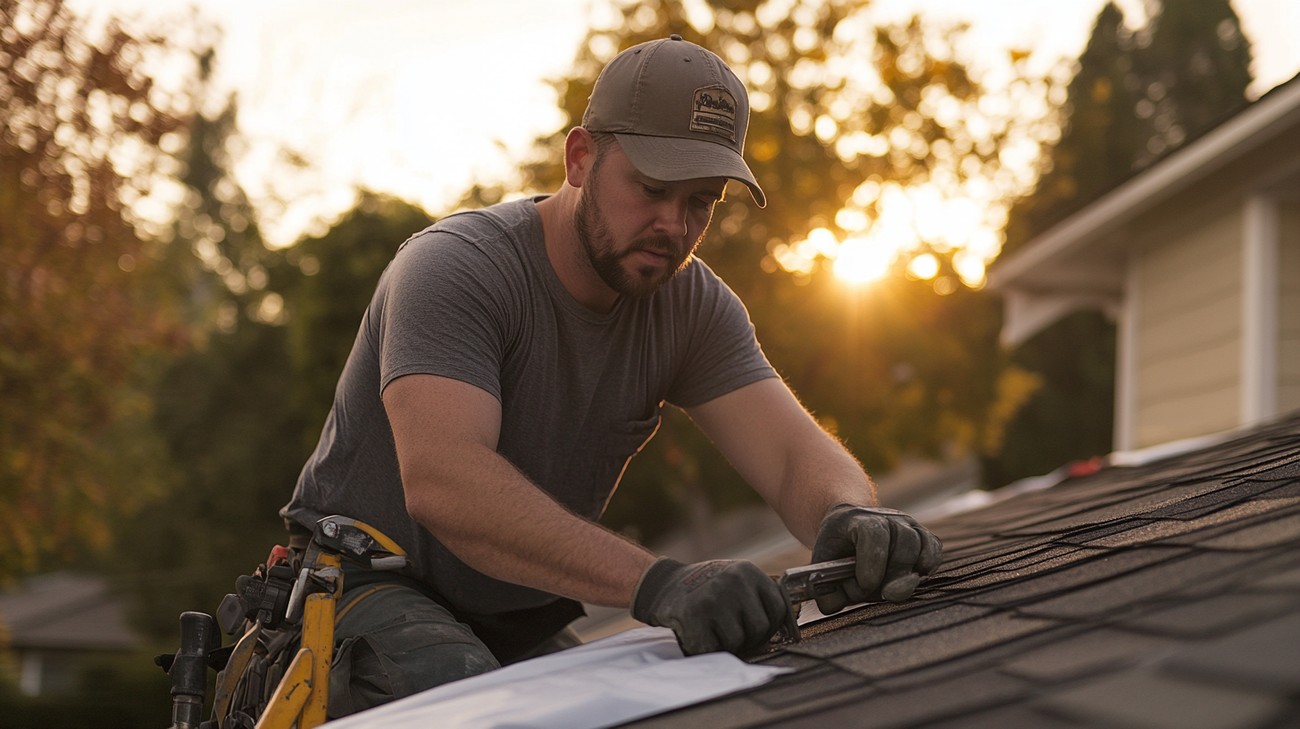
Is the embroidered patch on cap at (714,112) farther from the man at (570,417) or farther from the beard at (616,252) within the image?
the beard at (616,252)

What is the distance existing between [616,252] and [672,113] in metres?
0.33

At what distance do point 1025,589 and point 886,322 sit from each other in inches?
467

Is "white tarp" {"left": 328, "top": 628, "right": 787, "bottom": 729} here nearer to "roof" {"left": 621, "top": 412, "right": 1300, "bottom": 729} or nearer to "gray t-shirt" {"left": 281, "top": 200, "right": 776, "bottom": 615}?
"roof" {"left": 621, "top": 412, "right": 1300, "bottom": 729}

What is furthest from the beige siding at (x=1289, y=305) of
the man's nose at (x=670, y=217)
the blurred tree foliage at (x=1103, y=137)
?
the blurred tree foliage at (x=1103, y=137)

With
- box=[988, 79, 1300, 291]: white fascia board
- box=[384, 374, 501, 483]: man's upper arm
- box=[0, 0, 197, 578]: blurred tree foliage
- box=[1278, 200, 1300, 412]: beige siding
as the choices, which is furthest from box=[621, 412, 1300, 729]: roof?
box=[0, 0, 197, 578]: blurred tree foliage

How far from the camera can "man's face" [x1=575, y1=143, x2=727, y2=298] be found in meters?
2.75

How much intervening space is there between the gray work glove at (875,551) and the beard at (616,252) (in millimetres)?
671

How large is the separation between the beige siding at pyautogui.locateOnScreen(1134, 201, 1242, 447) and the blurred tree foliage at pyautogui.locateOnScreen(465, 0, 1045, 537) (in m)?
4.62

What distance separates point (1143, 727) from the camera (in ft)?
4.15

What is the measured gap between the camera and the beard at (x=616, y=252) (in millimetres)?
2771

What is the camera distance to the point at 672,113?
271 centimetres

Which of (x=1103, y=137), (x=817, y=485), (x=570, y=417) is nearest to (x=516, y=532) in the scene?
(x=570, y=417)

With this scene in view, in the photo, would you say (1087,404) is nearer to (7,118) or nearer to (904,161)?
(904,161)

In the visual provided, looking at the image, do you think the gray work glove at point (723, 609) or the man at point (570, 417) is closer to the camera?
the gray work glove at point (723, 609)
